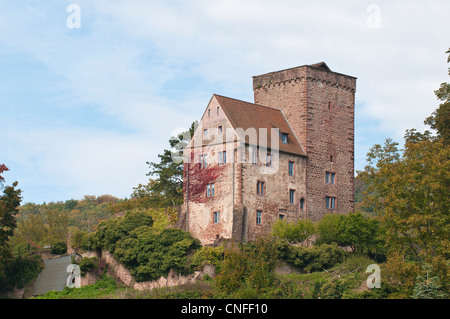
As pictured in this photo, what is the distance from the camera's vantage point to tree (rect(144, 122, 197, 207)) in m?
71.5

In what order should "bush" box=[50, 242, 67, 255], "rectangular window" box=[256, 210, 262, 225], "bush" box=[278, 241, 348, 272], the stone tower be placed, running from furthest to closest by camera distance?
"bush" box=[50, 242, 67, 255], the stone tower, "rectangular window" box=[256, 210, 262, 225], "bush" box=[278, 241, 348, 272]

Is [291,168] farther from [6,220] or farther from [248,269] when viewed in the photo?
[6,220]

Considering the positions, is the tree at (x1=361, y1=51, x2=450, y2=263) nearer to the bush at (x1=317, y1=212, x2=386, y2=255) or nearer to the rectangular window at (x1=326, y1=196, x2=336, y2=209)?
the bush at (x1=317, y1=212, x2=386, y2=255)

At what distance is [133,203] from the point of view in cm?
7506

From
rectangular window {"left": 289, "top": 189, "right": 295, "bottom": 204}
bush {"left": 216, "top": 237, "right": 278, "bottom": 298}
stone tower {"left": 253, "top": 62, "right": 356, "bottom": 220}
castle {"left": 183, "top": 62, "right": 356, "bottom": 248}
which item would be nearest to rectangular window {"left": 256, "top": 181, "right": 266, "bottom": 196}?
castle {"left": 183, "top": 62, "right": 356, "bottom": 248}

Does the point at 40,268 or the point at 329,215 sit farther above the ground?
the point at 329,215

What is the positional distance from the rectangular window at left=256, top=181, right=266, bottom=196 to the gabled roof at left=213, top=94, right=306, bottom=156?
9.14 feet

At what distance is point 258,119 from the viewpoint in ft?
192

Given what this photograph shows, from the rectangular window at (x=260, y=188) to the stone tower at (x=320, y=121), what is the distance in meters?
4.17

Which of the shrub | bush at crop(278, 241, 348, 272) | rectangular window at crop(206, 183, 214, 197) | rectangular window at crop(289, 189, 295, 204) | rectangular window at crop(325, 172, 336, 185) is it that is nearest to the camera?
the shrub

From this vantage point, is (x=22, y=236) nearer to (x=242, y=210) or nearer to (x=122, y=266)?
(x=122, y=266)
